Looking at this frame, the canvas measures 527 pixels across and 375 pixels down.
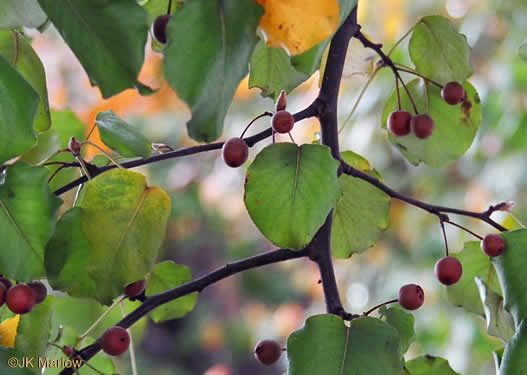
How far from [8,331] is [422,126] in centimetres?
38

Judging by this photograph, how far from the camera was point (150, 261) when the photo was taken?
409mm

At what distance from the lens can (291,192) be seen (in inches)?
16.4

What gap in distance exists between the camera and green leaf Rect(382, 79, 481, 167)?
1.93 feet

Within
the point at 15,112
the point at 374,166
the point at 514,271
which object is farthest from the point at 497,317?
the point at 374,166

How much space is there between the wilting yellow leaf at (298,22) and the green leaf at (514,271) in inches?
9.2

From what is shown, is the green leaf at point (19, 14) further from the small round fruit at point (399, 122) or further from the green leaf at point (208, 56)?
the small round fruit at point (399, 122)

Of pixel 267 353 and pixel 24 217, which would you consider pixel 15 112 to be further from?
pixel 267 353

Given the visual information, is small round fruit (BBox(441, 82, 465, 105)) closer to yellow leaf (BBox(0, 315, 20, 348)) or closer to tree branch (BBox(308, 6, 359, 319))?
tree branch (BBox(308, 6, 359, 319))

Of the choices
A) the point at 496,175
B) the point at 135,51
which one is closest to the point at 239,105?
the point at 496,175

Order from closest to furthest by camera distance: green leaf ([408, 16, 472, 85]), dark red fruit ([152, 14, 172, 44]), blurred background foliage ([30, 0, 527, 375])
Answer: dark red fruit ([152, 14, 172, 44])
green leaf ([408, 16, 472, 85])
blurred background foliage ([30, 0, 527, 375])

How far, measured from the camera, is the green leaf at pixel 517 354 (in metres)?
0.44

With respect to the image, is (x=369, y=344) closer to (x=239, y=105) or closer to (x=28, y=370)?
(x=28, y=370)

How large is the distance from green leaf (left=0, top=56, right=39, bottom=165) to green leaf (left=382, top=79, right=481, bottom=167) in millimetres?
337

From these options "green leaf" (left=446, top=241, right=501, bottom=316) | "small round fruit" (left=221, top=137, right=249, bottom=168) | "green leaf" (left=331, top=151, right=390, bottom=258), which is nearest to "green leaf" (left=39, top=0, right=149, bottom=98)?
"small round fruit" (left=221, top=137, right=249, bottom=168)
